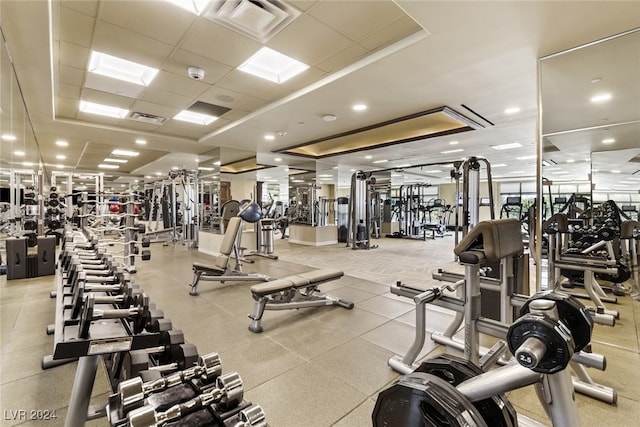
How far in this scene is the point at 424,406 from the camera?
96 centimetres

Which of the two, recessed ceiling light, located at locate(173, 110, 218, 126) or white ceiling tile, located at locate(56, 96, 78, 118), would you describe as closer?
white ceiling tile, located at locate(56, 96, 78, 118)

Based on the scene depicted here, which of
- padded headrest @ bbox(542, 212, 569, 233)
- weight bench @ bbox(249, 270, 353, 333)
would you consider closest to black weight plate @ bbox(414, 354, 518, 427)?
weight bench @ bbox(249, 270, 353, 333)

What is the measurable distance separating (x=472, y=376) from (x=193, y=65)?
3805mm

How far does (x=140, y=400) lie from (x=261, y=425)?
39cm

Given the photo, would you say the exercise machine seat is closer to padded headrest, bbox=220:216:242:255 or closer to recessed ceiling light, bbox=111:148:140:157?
padded headrest, bbox=220:216:242:255

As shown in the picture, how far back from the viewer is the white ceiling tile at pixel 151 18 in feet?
7.86

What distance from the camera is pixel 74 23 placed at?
103 inches

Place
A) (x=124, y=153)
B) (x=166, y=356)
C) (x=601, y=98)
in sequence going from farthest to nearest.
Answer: (x=124, y=153) < (x=601, y=98) < (x=166, y=356)

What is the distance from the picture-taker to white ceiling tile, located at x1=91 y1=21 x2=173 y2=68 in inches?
108

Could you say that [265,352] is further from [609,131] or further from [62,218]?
[62,218]

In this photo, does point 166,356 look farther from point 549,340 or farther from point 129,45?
point 129,45

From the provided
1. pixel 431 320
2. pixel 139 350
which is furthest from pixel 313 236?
pixel 139 350

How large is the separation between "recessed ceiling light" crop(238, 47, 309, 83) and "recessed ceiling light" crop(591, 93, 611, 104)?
299 cm

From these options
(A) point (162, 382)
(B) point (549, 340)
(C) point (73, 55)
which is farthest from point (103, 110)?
(B) point (549, 340)
